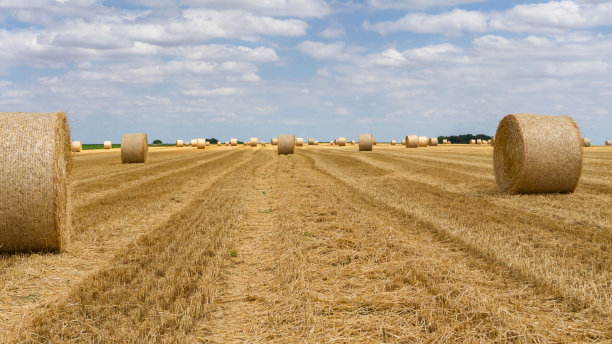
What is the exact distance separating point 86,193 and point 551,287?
12.6 meters

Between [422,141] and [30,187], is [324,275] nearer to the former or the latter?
[30,187]

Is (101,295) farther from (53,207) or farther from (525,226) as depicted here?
(525,226)

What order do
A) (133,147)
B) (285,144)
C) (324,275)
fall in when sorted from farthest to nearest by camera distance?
(285,144), (133,147), (324,275)

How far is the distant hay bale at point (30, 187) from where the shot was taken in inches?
271

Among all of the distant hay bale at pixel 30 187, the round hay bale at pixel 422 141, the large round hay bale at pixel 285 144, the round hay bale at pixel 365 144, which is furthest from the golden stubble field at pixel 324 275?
the round hay bale at pixel 422 141

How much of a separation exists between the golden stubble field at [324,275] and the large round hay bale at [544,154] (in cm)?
103

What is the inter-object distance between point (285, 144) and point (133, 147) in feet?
41.8

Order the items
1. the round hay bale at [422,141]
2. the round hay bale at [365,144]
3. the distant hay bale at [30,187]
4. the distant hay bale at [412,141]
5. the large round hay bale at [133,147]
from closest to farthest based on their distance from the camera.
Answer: the distant hay bale at [30,187]
the large round hay bale at [133,147]
the round hay bale at [365,144]
the distant hay bale at [412,141]
the round hay bale at [422,141]

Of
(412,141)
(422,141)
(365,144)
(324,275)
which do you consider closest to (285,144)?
(365,144)

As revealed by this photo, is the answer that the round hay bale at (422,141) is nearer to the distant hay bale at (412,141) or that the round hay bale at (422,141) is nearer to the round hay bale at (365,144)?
the distant hay bale at (412,141)

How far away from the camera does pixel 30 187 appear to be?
697cm

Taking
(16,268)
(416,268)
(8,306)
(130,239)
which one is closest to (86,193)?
(130,239)

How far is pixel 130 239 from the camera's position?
808cm

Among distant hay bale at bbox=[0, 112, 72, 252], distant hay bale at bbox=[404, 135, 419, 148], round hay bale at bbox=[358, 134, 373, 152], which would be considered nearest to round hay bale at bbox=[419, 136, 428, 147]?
distant hay bale at bbox=[404, 135, 419, 148]
